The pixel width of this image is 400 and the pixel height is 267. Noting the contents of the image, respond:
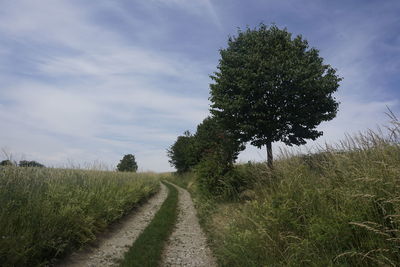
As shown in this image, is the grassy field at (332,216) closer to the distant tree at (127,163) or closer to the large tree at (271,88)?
the large tree at (271,88)

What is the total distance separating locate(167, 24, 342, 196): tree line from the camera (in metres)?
14.5

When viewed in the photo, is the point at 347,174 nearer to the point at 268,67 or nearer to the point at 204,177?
the point at 204,177

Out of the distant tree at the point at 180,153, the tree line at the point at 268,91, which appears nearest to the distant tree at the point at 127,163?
the distant tree at the point at 180,153

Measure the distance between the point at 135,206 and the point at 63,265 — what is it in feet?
27.1

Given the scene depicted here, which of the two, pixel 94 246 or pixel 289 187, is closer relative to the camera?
pixel 289 187

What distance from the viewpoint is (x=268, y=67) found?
1469 centimetres

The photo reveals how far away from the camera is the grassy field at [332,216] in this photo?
3451 millimetres

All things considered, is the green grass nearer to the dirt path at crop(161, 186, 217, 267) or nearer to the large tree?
the dirt path at crop(161, 186, 217, 267)

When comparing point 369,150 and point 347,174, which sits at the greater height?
point 369,150

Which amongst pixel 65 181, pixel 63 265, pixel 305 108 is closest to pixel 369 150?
pixel 63 265

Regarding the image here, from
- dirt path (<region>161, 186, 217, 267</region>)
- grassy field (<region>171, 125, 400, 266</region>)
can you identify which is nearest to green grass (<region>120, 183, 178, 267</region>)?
dirt path (<region>161, 186, 217, 267</region>)

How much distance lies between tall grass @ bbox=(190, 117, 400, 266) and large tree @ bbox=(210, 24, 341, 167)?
357 inches

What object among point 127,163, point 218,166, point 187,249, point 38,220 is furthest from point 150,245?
point 127,163

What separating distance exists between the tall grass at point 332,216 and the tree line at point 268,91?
7659mm
